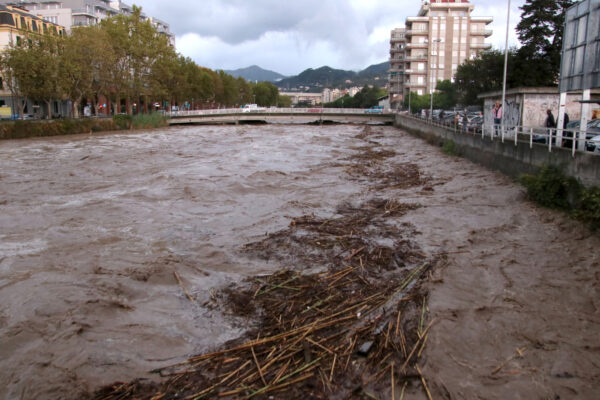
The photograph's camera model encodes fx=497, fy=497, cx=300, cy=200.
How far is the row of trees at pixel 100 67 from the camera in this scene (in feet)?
146

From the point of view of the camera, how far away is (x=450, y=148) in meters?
28.1

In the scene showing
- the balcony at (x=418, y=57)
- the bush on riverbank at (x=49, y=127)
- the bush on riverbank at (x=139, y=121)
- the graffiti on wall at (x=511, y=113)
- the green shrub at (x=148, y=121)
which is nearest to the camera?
the graffiti on wall at (x=511, y=113)

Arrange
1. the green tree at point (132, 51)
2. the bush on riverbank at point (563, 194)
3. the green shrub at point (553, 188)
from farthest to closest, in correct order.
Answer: the green tree at point (132, 51) < the green shrub at point (553, 188) < the bush on riverbank at point (563, 194)

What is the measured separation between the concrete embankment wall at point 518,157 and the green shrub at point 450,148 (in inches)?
9.9

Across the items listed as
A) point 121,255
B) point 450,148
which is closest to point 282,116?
point 450,148

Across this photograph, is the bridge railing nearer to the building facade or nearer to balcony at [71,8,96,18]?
the building facade

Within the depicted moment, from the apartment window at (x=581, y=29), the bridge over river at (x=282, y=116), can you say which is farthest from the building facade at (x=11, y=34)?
the apartment window at (x=581, y=29)

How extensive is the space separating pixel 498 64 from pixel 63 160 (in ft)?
128

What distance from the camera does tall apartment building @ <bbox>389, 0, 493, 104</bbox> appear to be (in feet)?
306

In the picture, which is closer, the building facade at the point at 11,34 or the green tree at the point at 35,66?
the green tree at the point at 35,66

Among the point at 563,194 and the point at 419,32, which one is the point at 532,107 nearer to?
the point at 563,194

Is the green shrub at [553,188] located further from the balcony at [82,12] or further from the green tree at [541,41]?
the balcony at [82,12]

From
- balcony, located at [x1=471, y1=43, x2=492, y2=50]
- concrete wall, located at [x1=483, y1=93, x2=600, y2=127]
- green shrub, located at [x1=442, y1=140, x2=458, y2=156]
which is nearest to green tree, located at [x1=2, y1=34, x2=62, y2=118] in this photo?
green shrub, located at [x1=442, y1=140, x2=458, y2=156]

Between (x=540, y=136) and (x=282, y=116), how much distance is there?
60.2 metres
